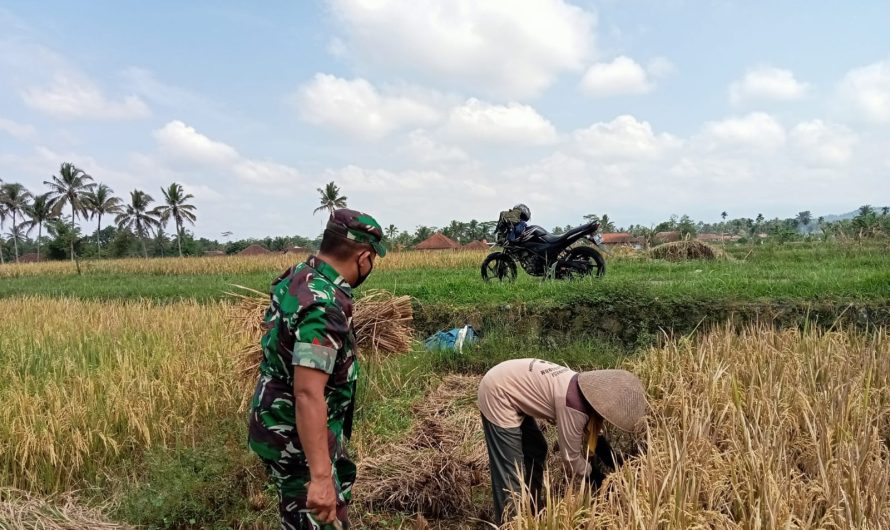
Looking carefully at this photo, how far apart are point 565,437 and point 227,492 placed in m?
1.93

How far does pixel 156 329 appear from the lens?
5.99 m

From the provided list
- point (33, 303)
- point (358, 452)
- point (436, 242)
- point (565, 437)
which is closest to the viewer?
point (565, 437)

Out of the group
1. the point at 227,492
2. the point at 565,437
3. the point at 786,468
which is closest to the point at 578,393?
the point at 565,437

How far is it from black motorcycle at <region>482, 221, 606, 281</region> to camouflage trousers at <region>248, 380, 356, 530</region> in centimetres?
638

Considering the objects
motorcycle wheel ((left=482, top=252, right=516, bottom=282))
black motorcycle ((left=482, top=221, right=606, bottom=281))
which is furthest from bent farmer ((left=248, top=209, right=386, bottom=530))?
motorcycle wheel ((left=482, top=252, right=516, bottom=282))

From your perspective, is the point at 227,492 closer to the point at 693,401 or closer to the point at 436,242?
the point at 693,401

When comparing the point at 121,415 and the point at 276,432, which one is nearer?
the point at 276,432

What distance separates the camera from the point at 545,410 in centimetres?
256

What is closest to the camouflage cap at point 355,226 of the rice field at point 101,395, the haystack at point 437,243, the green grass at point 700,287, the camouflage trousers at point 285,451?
the camouflage trousers at point 285,451

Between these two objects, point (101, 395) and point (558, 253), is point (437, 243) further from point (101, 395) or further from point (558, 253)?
point (101, 395)

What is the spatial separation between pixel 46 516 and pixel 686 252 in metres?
13.1

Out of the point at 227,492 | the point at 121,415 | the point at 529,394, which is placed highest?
the point at 529,394

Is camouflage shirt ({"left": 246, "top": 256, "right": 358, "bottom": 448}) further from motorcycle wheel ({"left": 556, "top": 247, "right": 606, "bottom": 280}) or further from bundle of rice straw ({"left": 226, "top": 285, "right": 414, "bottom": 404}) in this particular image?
motorcycle wheel ({"left": 556, "top": 247, "right": 606, "bottom": 280})

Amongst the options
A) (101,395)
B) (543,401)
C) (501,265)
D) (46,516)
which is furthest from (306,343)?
(501,265)
